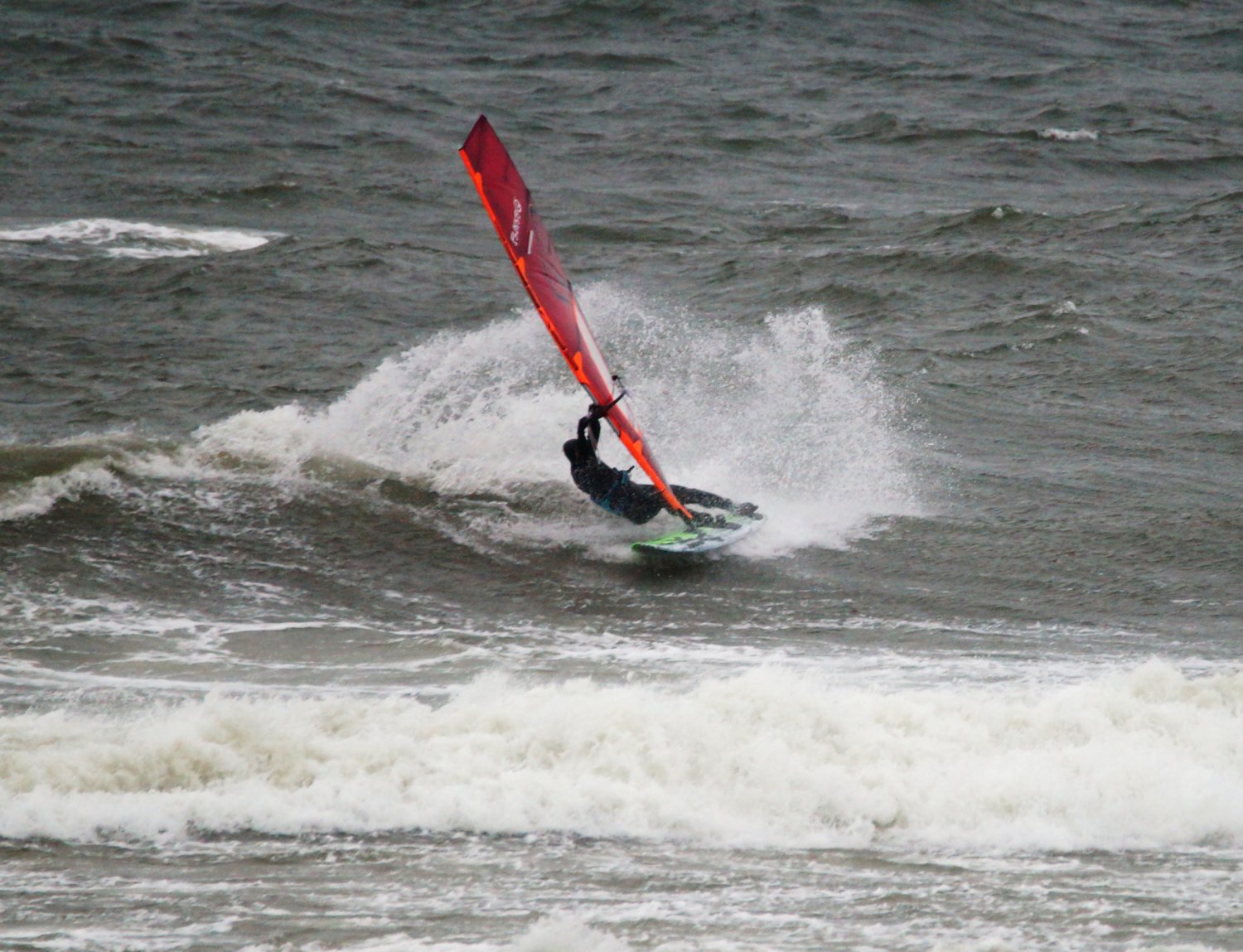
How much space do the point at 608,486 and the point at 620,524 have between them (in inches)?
29.9

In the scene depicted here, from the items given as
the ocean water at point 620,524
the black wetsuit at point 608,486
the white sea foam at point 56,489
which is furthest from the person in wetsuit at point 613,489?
the white sea foam at point 56,489

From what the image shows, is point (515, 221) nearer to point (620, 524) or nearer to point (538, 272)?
point (538, 272)

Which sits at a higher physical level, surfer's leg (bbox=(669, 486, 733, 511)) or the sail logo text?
the sail logo text

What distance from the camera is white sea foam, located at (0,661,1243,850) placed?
22.5ft

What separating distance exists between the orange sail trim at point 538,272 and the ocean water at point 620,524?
2.89ft

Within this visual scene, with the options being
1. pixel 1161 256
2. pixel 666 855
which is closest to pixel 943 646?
pixel 666 855

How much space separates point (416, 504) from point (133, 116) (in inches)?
579

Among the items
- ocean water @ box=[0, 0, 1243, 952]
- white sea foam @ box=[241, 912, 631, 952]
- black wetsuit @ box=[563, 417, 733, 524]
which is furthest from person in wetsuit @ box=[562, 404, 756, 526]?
white sea foam @ box=[241, 912, 631, 952]

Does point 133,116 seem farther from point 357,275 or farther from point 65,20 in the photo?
point 357,275

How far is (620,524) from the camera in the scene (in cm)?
1149

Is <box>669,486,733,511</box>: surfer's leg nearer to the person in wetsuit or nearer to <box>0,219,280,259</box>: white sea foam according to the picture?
the person in wetsuit

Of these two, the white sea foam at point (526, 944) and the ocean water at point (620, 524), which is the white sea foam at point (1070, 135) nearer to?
the ocean water at point (620, 524)

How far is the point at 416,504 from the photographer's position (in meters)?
11.8

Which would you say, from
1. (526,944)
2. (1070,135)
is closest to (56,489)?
(526,944)
